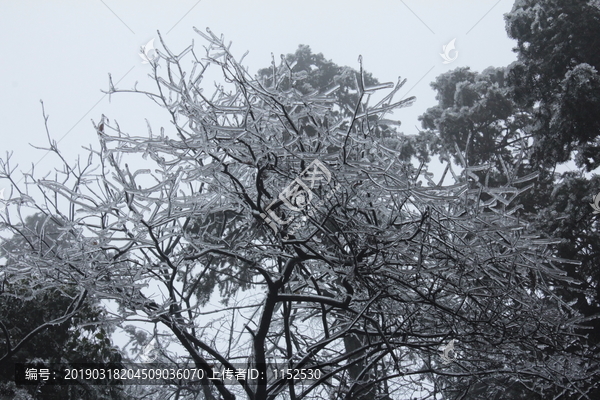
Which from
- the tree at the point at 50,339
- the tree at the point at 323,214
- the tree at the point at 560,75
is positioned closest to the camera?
the tree at the point at 323,214

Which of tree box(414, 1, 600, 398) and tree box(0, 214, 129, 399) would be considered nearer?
tree box(0, 214, 129, 399)

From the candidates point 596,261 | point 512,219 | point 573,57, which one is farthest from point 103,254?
point 573,57

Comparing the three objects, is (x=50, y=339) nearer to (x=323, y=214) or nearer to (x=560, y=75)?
(x=323, y=214)

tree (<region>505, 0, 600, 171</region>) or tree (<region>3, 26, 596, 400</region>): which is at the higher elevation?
tree (<region>505, 0, 600, 171</region>)

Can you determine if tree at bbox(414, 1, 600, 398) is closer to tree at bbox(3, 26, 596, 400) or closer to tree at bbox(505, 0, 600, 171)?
tree at bbox(505, 0, 600, 171)

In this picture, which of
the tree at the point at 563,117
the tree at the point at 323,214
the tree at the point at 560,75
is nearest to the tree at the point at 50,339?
the tree at the point at 323,214

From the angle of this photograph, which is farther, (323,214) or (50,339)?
(50,339)

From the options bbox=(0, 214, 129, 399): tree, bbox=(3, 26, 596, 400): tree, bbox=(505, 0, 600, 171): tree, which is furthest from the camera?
bbox=(505, 0, 600, 171): tree

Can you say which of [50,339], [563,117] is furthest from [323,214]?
[563,117]

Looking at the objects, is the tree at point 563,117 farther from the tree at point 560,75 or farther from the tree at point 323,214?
the tree at point 323,214

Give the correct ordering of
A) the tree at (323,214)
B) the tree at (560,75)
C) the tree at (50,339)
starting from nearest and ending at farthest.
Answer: the tree at (323,214) < the tree at (50,339) < the tree at (560,75)

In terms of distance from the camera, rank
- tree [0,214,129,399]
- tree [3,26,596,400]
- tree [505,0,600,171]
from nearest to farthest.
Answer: tree [3,26,596,400] → tree [0,214,129,399] → tree [505,0,600,171]

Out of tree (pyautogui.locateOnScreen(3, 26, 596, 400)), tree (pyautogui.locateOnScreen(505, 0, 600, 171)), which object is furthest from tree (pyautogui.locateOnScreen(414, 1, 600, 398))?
tree (pyautogui.locateOnScreen(3, 26, 596, 400))

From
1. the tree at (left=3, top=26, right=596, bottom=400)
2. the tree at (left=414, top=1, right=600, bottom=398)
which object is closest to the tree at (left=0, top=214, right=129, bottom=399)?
the tree at (left=3, top=26, right=596, bottom=400)
